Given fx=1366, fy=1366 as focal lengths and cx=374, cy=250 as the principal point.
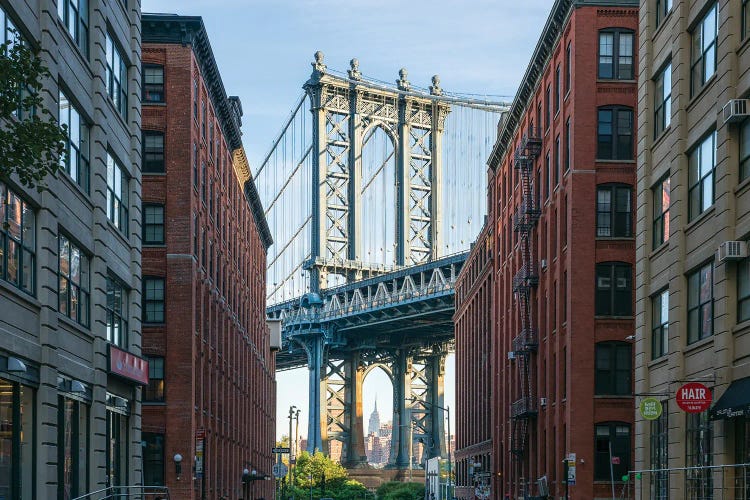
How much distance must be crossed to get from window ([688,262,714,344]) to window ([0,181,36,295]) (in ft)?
49.8

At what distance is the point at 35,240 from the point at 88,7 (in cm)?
897

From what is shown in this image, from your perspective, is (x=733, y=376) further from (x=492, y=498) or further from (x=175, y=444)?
(x=492, y=498)

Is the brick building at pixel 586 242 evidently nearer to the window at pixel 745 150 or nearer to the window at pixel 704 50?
the window at pixel 704 50

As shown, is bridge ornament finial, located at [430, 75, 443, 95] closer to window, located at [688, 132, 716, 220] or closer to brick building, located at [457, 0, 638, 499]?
brick building, located at [457, 0, 638, 499]

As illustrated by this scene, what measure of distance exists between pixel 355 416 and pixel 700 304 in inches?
5571

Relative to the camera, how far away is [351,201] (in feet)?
535

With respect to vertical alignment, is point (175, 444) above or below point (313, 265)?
below

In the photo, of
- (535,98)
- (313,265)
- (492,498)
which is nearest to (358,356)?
(313,265)

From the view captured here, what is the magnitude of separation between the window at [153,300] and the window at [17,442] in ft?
98.3

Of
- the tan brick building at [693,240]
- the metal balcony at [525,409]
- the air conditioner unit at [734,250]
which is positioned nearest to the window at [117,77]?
the tan brick building at [693,240]

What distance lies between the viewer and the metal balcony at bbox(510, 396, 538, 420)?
6925 cm

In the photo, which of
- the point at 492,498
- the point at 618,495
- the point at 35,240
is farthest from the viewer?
the point at 492,498

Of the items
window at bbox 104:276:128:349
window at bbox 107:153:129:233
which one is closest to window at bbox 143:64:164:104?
window at bbox 107:153:129:233

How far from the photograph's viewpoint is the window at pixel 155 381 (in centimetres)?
5763
